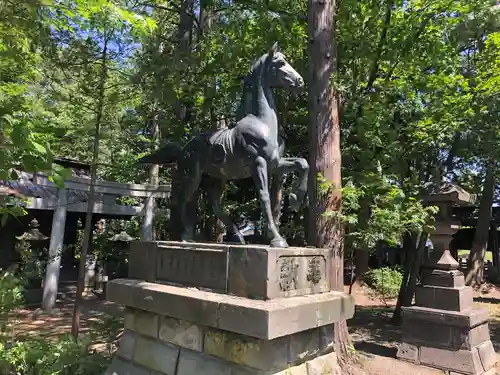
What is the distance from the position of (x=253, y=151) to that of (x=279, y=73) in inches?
34.6

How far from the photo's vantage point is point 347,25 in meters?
7.14

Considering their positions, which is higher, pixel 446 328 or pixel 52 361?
pixel 446 328

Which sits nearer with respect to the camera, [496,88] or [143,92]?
[143,92]

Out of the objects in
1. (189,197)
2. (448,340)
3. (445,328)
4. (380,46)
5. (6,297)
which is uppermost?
(380,46)

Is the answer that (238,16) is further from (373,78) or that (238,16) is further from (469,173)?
(469,173)

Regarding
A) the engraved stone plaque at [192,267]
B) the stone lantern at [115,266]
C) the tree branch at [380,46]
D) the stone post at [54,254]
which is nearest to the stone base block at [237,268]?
→ the engraved stone plaque at [192,267]

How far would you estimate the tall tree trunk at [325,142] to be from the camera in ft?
18.6

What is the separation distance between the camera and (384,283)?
15.0 meters

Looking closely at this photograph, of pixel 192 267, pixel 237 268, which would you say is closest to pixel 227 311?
pixel 237 268

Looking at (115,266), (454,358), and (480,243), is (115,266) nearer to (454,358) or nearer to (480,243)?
(454,358)

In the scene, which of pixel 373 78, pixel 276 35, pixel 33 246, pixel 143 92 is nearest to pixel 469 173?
pixel 373 78

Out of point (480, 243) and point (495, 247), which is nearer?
point (480, 243)

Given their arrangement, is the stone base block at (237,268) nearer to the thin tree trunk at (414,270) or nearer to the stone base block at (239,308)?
the stone base block at (239,308)

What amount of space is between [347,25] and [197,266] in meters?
5.43
